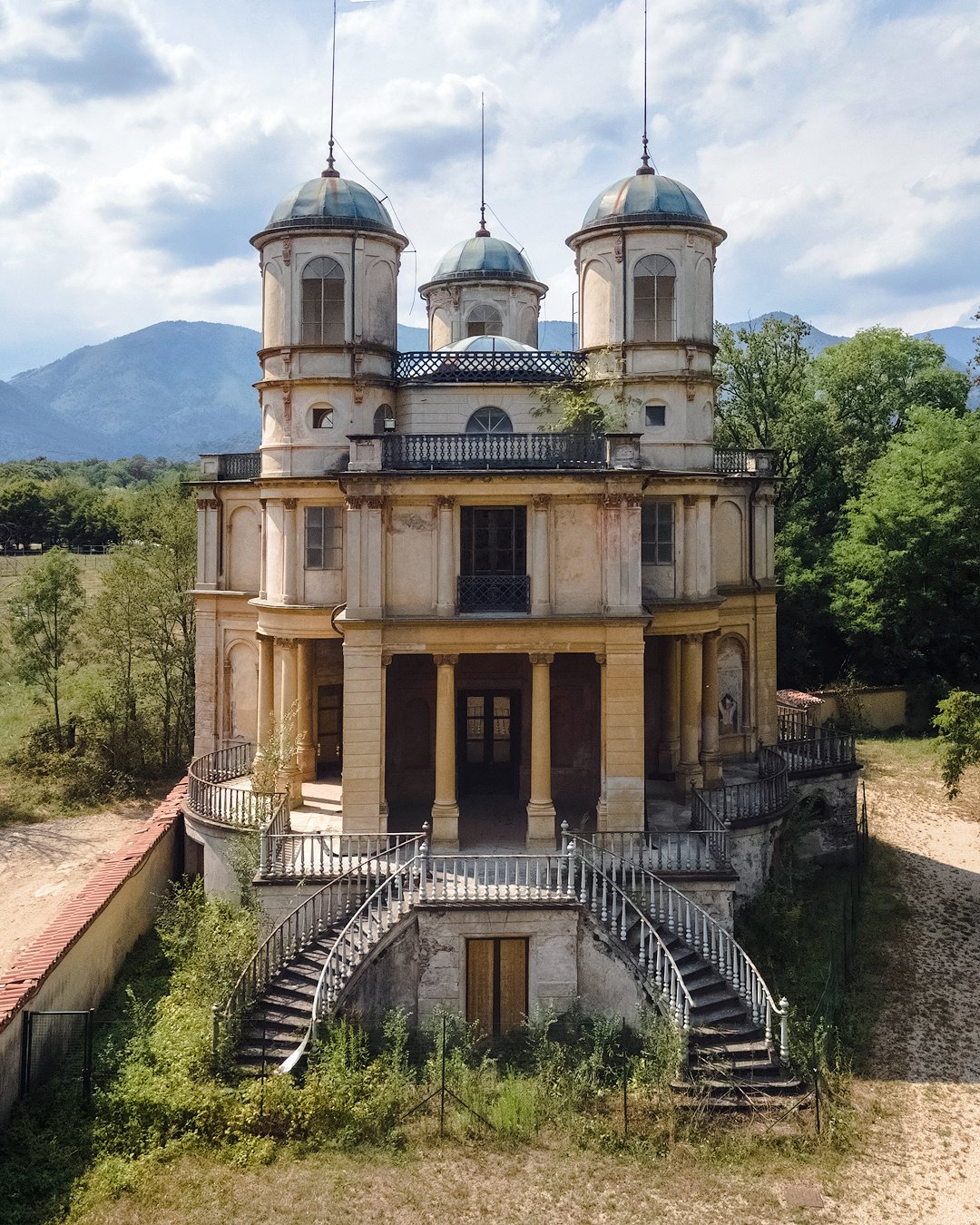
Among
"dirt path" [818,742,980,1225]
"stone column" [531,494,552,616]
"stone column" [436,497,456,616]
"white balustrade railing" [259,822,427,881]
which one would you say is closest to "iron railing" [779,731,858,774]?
"dirt path" [818,742,980,1225]

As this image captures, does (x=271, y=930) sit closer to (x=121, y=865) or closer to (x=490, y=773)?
(x=121, y=865)

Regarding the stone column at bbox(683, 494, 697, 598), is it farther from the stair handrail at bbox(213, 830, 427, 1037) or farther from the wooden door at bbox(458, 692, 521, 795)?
the stair handrail at bbox(213, 830, 427, 1037)

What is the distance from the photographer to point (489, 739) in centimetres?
2522

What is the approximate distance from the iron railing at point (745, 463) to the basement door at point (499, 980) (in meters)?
16.2

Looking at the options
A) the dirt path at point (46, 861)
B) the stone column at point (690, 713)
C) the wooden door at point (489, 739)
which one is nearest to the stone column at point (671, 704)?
the stone column at point (690, 713)

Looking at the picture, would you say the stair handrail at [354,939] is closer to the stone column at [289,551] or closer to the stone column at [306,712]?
the stone column at [306,712]

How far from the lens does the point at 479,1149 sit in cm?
1475

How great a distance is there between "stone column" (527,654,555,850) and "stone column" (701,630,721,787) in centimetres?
613

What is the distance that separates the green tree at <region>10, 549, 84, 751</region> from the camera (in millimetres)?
33562

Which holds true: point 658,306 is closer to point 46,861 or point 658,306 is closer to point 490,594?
point 490,594

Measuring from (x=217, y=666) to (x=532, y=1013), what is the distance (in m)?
15.0

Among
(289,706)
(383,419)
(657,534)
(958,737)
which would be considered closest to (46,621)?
(289,706)

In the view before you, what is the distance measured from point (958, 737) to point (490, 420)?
14779 mm

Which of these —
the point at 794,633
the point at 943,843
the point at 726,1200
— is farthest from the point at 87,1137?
the point at 794,633
